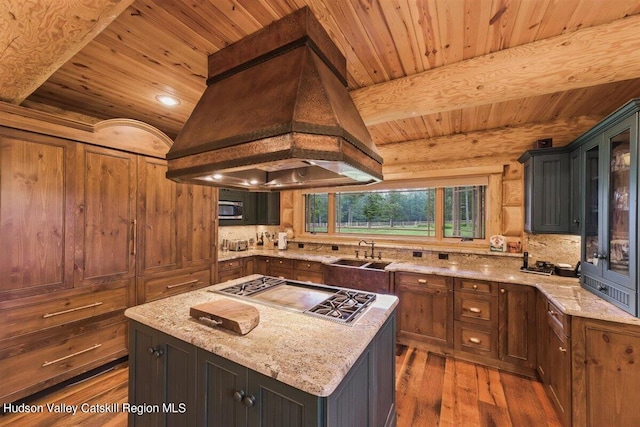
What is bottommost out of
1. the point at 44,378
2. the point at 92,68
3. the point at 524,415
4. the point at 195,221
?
the point at 524,415

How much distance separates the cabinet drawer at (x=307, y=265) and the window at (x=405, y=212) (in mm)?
866

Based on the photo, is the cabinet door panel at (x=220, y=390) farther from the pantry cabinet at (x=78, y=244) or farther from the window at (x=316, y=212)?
the window at (x=316, y=212)

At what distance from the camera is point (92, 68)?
75.2 inches

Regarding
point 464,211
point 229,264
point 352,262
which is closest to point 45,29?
point 229,264

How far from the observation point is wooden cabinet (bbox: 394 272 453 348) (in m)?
2.79

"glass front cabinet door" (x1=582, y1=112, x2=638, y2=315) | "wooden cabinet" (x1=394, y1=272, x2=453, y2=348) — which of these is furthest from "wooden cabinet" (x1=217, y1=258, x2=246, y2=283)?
"glass front cabinet door" (x1=582, y1=112, x2=638, y2=315)

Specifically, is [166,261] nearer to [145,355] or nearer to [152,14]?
[145,355]

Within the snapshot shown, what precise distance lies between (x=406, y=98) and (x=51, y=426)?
141 inches

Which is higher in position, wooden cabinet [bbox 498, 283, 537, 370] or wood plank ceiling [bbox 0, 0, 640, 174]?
wood plank ceiling [bbox 0, 0, 640, 174]

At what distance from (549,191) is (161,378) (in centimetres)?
362

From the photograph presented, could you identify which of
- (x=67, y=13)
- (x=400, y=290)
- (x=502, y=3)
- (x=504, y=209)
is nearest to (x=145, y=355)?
(x=67, y=13)

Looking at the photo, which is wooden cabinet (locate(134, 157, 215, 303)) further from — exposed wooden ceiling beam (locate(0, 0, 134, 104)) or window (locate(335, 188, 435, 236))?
window (locate(335, 188, 435, 236))

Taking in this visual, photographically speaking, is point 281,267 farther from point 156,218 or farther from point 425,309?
point 425,309

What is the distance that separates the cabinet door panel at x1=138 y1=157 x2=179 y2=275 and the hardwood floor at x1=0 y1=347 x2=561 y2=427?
3.48 feet
